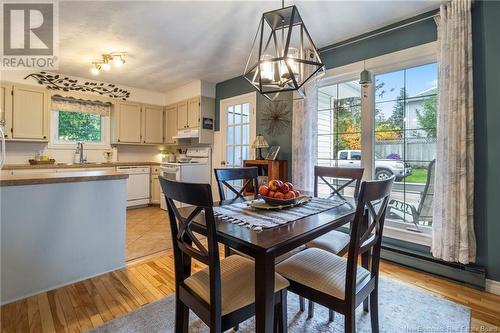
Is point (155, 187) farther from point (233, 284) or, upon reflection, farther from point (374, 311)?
point (374, 311)

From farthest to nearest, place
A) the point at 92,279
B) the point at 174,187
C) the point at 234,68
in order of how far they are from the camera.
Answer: the point at 234,68 → the point at 92,279 → the point at 174,187

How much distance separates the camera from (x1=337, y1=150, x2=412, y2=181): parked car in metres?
2.63

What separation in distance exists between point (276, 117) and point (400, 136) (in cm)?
166

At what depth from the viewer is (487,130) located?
2002 mm

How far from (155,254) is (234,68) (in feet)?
9.73

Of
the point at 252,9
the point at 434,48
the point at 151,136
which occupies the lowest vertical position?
the point at 151,136

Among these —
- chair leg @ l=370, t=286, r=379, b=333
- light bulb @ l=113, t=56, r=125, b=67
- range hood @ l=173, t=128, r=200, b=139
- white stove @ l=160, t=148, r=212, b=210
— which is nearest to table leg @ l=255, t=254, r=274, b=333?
chair leg @ l=370, t=286, r=379, b=333

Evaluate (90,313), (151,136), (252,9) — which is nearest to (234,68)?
(252,9)

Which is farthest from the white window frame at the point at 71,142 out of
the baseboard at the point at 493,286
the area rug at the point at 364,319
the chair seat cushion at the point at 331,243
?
the baseboard at the point at 493,286

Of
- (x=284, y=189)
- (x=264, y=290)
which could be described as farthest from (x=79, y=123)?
(x=264, y=290)

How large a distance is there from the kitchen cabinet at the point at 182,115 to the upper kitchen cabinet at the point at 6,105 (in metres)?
A: 2.58

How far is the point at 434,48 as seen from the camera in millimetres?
2316

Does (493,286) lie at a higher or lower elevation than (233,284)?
lower

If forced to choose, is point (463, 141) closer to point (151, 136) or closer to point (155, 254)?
point (155, 254)
